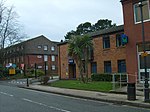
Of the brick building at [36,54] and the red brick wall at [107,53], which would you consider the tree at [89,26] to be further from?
the red brick wall at [107,53]

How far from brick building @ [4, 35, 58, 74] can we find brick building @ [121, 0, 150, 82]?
4841 cm

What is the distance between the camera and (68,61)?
40938 mm

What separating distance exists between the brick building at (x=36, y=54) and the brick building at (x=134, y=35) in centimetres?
4841

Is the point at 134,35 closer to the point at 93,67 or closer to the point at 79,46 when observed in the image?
the point at 79,46

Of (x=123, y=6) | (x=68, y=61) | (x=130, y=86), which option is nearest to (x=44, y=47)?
(x=68, y=61)

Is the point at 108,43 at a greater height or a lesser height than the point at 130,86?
greater

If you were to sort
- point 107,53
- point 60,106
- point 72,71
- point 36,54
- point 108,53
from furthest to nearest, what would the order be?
point 36,54 < point 72,71 < point 107,53 < point 108,53 < point 60,106

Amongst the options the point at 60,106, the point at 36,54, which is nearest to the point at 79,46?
the point at 60,106

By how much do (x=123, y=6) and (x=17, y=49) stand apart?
55122 millimetres

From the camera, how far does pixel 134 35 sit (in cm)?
2306

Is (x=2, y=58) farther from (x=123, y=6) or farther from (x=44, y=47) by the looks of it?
(x=123, y=6)

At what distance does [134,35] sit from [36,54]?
5390 centimetres

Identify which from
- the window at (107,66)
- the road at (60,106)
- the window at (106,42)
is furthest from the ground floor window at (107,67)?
the road at (60,106)

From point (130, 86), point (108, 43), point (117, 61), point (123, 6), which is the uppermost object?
point (123, 6)
